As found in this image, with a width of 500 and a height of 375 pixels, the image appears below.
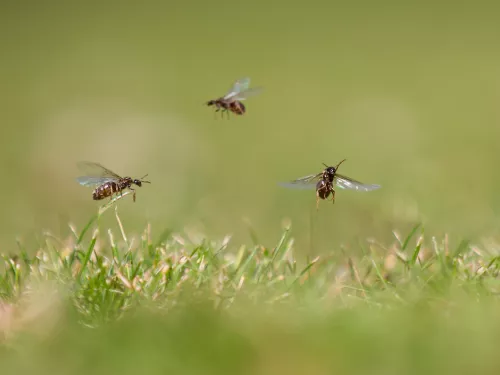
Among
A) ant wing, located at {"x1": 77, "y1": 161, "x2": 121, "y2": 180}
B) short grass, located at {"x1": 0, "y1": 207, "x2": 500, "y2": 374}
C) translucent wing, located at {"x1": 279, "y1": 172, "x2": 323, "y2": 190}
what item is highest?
translucent wing, located at {"x1": 279, "y1": 172, "x2": 323, "y2": 190}

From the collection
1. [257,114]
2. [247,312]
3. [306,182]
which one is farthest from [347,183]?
[257,114]

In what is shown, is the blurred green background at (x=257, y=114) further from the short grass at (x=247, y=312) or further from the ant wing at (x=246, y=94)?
the short grass at (x=247, y=312)

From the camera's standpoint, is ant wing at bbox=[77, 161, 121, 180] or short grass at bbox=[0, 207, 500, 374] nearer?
short grass at bbox=[0, 207, 500, 374]

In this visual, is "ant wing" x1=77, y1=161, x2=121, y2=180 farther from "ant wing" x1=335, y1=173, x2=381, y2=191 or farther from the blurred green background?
"ant wing" x1=335, y1=173, x2=381, y2=191

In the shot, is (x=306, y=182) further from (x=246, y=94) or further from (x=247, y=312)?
(x=247, y=312)

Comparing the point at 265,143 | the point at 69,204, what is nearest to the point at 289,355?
the point at 69,204

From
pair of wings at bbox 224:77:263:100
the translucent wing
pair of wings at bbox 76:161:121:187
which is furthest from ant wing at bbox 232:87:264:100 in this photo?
pair of wings at bbox 76:161:121:187
